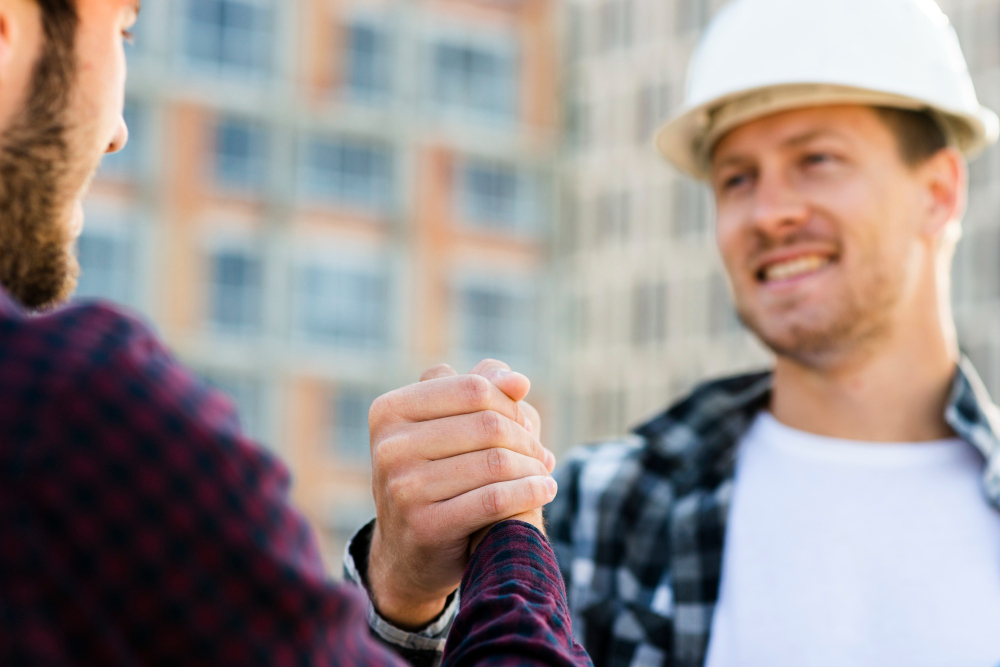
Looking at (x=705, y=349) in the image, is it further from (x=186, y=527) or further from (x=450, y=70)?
(x=186, y=527)

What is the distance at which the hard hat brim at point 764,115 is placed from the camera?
317 cm

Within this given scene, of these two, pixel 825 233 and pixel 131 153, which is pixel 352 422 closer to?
pixel 131 153

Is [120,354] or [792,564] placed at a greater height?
[120,354]

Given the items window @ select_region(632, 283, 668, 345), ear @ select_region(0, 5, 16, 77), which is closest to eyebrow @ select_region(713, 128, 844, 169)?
ear @ select_region(0, 5, 16, 77)

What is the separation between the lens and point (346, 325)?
95.6 feet

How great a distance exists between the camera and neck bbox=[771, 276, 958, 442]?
317 cm

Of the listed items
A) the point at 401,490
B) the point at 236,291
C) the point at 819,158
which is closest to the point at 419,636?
the point at 401,490

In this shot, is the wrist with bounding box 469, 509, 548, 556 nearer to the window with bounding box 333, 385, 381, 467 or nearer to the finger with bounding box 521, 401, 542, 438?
the finger with bounding box 521, 401, 542, 438

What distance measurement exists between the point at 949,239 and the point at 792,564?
46.9 inches

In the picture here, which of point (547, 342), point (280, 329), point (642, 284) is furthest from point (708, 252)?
point (280, 329)

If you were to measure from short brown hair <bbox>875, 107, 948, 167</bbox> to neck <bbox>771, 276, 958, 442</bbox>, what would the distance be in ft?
1.38

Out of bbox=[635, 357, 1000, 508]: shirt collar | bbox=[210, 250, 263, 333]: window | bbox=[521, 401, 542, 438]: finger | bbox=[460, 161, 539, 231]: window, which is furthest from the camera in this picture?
bbox=[460, 161, 539, 231]: window

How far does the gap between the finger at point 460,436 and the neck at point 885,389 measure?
1.58m

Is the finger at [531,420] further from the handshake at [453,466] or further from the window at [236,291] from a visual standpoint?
the window at [236,291]
